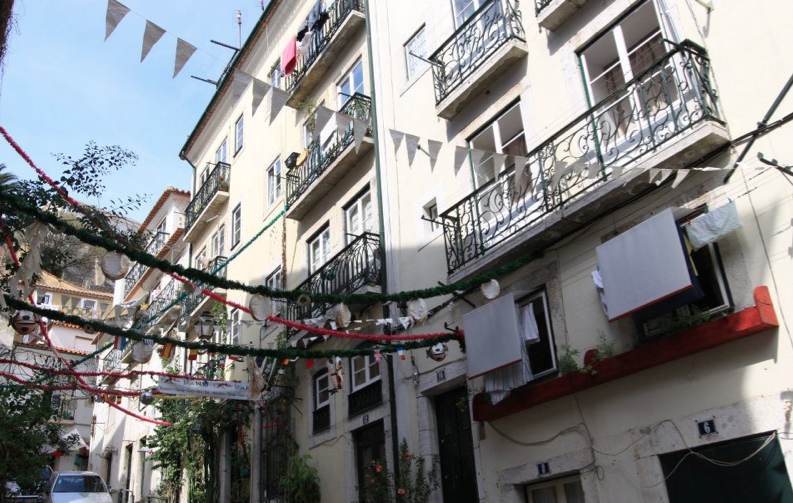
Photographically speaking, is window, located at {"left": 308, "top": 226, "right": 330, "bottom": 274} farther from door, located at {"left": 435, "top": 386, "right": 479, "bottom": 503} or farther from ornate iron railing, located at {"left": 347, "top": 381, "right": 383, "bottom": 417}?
door, located at {"left": 435, "top": 386, "right": 479, "bottom": 503}

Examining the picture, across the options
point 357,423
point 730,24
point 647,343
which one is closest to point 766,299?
point 647,343

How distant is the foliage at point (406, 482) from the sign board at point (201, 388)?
260cm

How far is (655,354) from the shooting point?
25.4 ft

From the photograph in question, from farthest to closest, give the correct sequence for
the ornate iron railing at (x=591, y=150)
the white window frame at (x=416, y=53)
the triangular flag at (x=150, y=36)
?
1. the white window frame at (x=416, y=53)
2. the ornate iron railing at (x=591, y=150)
3. the triangular flag at (x=150, y=36)

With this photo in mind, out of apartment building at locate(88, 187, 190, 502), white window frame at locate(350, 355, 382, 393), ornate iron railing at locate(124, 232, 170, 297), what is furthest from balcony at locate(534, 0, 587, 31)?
ornate iron railing at locate(124, 232, 170, 297)

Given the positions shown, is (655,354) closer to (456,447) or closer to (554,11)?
(456,447)

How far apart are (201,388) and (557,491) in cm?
627

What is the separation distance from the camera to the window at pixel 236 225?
2128 centimetres

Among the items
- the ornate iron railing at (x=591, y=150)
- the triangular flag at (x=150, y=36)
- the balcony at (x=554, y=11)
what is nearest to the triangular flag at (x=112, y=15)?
the triangular flag at (x=150, y=36)

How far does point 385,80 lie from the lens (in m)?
Answer: 14.6

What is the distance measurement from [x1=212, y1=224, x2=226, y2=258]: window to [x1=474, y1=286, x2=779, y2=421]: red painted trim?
14135 millimetres

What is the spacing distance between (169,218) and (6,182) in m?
17.5

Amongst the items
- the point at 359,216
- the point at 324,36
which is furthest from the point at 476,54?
the point at 324,36

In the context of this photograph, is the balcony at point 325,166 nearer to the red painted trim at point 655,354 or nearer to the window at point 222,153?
the red painted trim at point 655,354
